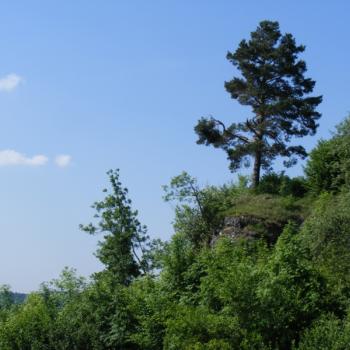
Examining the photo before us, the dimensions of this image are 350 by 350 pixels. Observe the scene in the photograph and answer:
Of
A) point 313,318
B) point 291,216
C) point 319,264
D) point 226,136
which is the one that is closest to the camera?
point 313,318

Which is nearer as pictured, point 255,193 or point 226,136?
point 255,193

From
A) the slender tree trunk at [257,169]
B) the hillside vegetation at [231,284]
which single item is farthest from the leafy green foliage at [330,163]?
the slender tree trunk at [257,169]

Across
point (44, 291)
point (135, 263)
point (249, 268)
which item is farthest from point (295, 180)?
point (249, 268)

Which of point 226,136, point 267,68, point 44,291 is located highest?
point 267,68

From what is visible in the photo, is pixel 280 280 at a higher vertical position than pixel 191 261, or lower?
lower

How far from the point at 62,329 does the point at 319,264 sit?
28.3 ft

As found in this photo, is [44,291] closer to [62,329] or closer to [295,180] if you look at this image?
[62,329]

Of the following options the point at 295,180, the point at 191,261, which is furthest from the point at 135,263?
the point at 191,261

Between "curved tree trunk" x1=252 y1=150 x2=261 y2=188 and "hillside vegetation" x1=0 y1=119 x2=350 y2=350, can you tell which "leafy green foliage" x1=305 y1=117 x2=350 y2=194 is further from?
"curved tree trunk" x1=252 y1=150 x2=261 y2=188

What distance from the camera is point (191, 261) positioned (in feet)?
73.4

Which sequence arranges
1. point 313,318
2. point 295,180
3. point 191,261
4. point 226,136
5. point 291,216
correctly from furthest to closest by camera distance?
point 226,136 → point 295,180 → point 291,216 → point 191,261 → point 313,318

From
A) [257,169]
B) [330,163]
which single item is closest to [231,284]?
[330,163]

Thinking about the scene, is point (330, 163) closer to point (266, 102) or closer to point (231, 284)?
point (266, 102)

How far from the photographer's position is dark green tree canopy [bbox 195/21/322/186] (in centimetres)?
3625
